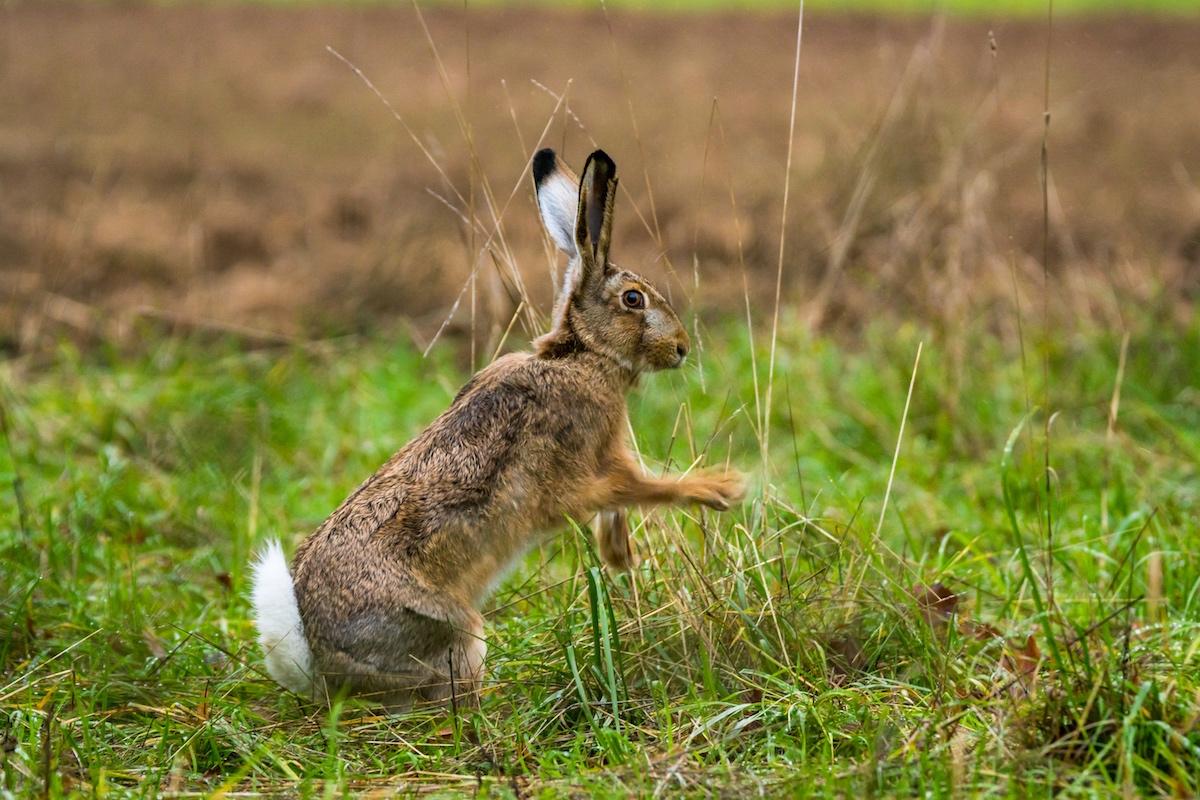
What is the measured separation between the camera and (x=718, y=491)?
311cm

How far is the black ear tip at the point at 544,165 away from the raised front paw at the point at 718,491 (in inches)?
35.0

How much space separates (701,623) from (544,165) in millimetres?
1254

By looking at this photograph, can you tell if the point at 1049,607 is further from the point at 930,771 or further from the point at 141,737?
the point at 141,737

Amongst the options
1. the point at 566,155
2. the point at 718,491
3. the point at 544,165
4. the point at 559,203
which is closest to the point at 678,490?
the point at 718,491

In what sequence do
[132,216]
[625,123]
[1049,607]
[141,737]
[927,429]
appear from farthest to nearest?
[625,123] < [132,216] < [927,429] < [141,737] < [1049,607]

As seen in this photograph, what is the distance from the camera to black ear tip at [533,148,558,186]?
10.6 feet

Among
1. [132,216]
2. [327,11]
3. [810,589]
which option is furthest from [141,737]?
[327,11]

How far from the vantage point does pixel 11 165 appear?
8.45 m

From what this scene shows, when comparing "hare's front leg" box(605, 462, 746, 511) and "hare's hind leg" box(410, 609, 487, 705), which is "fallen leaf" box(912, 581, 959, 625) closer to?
"hare's front leg" box(605, 462, 746, 511)

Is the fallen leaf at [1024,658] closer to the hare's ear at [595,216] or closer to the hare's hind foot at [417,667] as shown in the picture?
the hare's hind foot at [417,667]

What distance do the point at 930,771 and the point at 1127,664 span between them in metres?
0.55

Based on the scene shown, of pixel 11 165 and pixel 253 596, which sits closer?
pixel 253 596

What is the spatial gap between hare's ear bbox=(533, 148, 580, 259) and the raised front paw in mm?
699

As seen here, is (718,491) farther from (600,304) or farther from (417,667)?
(417,667)
